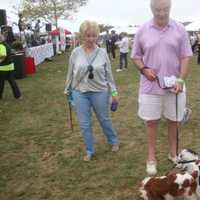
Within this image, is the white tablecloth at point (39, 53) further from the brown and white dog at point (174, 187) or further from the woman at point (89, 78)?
the brown and white dog at point (174, 187)

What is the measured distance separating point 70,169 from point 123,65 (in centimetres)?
1228

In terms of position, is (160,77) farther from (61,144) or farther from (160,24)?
(61,144)

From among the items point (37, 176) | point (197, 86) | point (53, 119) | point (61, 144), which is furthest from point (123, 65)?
point (37, 176)

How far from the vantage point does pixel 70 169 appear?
14.3 feet

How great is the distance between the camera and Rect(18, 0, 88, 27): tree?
37344mm

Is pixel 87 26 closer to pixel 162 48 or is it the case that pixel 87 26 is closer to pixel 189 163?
pixel 162 48

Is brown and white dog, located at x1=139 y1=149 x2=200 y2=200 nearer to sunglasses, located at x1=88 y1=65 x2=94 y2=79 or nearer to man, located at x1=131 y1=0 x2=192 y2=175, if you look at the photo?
man, located at x1=131 y1=0 x2=192 y2=175

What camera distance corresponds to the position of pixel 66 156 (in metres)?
4.81

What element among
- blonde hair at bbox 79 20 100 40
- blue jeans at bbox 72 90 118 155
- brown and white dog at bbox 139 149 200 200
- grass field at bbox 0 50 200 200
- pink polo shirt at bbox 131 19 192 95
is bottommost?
grass field at bbox 0 50 200 200

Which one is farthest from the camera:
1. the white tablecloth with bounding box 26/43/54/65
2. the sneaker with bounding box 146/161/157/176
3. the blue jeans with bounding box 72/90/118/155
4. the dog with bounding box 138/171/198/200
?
the white tablecloth with bounding box 26/43/54/65

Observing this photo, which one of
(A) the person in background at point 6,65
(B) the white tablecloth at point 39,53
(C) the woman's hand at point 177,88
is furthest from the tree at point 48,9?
(C) the woman's hand at point 177,88

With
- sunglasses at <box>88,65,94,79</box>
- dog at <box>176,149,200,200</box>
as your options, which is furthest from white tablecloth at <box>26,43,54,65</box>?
dog at <box>176,149,200,200</box>

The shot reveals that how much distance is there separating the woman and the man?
0.62m

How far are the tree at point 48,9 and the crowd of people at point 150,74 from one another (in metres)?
31.9
